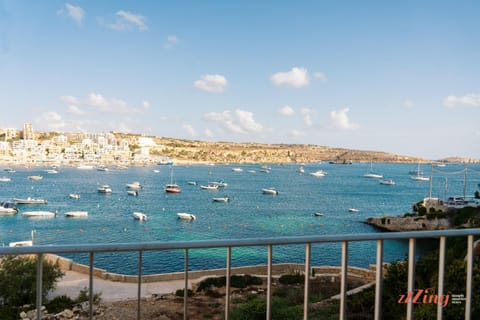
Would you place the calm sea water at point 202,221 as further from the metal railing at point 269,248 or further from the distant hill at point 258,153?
the distant hill at point 258,153

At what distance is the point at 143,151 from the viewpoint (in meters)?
142

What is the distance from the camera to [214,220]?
36.2 metres

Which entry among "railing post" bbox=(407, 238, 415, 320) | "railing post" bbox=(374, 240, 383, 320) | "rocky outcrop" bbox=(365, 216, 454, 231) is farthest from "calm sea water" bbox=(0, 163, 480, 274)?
"railing post" bbox=(374, 240, 383, 320)

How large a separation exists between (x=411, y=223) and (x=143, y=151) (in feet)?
401

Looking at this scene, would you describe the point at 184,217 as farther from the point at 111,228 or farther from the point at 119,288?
the point at 119,288

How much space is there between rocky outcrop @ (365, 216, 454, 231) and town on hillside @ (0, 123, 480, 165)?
349 feet

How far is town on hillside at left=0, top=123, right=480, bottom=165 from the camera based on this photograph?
406ft

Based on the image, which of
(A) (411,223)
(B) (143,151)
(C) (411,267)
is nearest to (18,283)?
(C) (411,267)

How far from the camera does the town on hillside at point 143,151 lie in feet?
406

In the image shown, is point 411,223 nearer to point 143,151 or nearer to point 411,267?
point 411,267

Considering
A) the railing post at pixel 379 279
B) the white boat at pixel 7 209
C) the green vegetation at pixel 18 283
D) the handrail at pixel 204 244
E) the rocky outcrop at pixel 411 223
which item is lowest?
the white boat at pixel 7 209

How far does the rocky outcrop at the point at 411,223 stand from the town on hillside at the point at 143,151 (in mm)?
106464

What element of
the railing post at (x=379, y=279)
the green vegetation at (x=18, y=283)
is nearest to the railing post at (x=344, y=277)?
the railing post at (x=379, y=279)

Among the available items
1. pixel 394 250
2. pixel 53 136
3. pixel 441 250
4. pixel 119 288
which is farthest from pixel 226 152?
pixel 441 250
